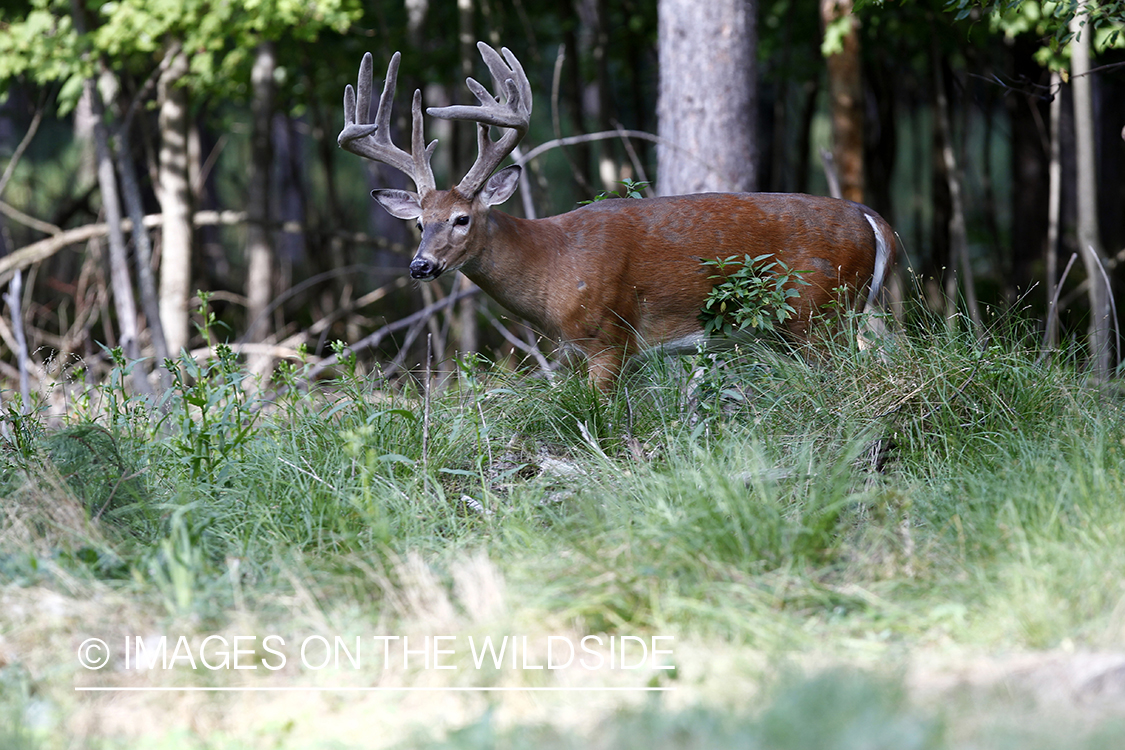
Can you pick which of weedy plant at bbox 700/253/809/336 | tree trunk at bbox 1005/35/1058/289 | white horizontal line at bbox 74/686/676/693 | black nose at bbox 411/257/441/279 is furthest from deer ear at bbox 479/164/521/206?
tree trunk at bbox 1005/35/1058/289

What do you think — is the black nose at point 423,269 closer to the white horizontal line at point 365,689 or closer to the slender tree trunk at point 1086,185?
the white horizontal line at point 365,689

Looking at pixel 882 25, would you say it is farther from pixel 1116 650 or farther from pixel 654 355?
pixel 1116 650

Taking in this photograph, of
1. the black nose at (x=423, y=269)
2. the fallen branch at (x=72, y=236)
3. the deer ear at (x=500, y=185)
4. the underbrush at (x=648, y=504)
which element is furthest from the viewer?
the fallen branch at (x=72, y=236)

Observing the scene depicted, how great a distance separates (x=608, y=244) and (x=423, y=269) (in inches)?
37.6

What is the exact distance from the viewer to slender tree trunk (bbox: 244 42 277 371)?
365 inches

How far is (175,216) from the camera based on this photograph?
28.6ft

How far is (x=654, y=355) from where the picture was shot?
5160 mm

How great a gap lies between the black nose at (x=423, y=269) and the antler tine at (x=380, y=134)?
57 centimetres

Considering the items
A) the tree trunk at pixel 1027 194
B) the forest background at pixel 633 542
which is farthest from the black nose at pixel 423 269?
the tree trunk at pixel 1027 194

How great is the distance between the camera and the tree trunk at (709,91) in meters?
6.50

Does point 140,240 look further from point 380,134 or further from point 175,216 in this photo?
point 380,134

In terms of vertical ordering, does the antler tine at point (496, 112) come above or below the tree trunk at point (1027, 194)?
above

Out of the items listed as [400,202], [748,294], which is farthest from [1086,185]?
[400,202]

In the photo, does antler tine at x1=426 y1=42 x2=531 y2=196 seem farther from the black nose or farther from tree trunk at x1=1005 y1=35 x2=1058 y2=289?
tree trunk at x1=1005 y1=35 x2=1058 y2=289
